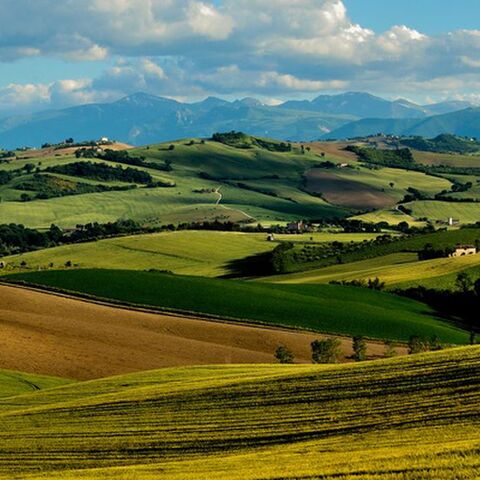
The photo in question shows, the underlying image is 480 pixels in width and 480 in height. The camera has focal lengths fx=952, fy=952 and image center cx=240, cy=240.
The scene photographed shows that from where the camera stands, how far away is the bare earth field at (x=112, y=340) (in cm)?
8169

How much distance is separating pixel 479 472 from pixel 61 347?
208 feet

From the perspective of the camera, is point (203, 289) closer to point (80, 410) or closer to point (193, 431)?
point (80, 410)

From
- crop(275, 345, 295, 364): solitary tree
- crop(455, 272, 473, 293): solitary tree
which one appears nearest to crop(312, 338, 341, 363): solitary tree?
crop(275, 345, 295, 364): solitary tree

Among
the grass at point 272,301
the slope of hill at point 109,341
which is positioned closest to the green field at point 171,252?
the grass at point 272,301

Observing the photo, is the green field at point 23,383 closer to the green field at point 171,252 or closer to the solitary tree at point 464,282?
the solitary tree at point 464,282

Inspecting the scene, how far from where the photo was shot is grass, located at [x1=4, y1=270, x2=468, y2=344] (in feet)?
333

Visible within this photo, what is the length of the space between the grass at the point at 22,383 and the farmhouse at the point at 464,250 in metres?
88.9

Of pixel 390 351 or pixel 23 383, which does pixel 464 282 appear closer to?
pixel 390 351

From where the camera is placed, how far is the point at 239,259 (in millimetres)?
161750

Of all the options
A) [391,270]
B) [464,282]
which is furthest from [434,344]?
[391,270]

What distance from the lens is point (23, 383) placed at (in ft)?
242

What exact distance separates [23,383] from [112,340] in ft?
→ 52.6

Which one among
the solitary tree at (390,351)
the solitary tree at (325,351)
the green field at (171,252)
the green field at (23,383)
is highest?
the green field at (171,252)

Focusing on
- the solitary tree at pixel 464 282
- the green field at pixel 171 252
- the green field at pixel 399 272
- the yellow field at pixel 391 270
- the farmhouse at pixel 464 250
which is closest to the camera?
the solitary tree at pixel 464 282
